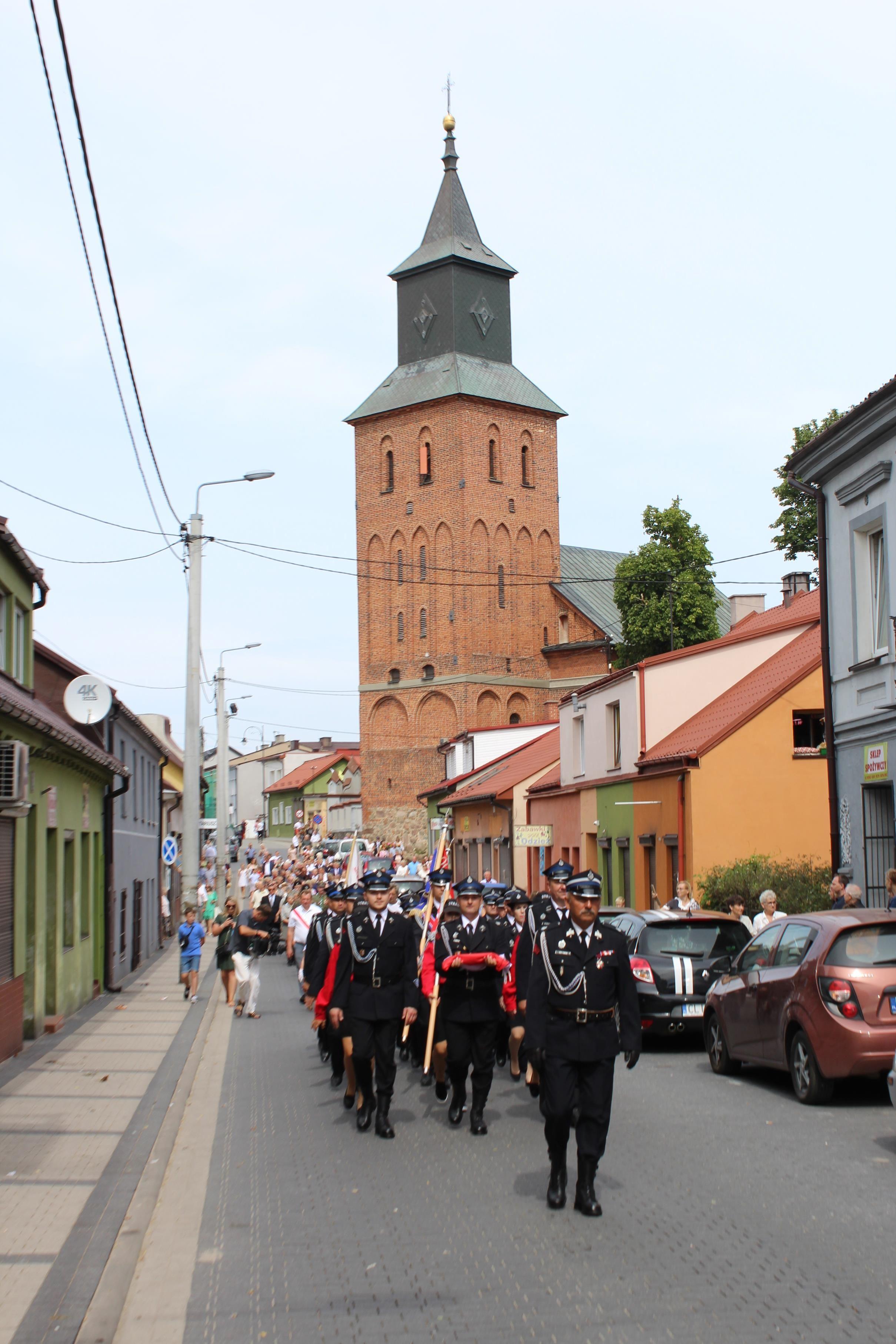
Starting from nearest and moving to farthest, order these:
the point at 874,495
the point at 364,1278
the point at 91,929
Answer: the point at 364,1278
the point at 874,495
the point at 91,929

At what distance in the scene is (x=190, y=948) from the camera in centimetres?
2172

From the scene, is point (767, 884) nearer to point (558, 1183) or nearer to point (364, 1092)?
point (364, 1092)

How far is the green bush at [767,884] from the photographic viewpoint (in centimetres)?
2061

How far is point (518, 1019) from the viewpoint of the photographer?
11.4 meters

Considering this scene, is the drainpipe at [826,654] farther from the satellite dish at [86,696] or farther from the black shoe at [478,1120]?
the black shoe at [478,1120]

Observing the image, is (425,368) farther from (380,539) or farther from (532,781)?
(532,781)

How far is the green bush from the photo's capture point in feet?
67.6

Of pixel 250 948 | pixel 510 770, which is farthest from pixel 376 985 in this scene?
pixel 510 770

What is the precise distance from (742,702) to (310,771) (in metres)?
96.7

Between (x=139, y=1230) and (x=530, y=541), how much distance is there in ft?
230

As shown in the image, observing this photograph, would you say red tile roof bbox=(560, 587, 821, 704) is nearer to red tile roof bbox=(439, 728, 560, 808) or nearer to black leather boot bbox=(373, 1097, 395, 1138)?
red tile roof bbox=(439, 728, 560, 808)

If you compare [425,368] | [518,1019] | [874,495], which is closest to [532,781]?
[874,495]

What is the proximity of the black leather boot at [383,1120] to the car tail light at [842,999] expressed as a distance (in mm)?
3181

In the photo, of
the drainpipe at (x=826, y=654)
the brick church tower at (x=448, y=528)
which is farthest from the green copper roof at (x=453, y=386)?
the drainpipe at (x=826, y=654)
